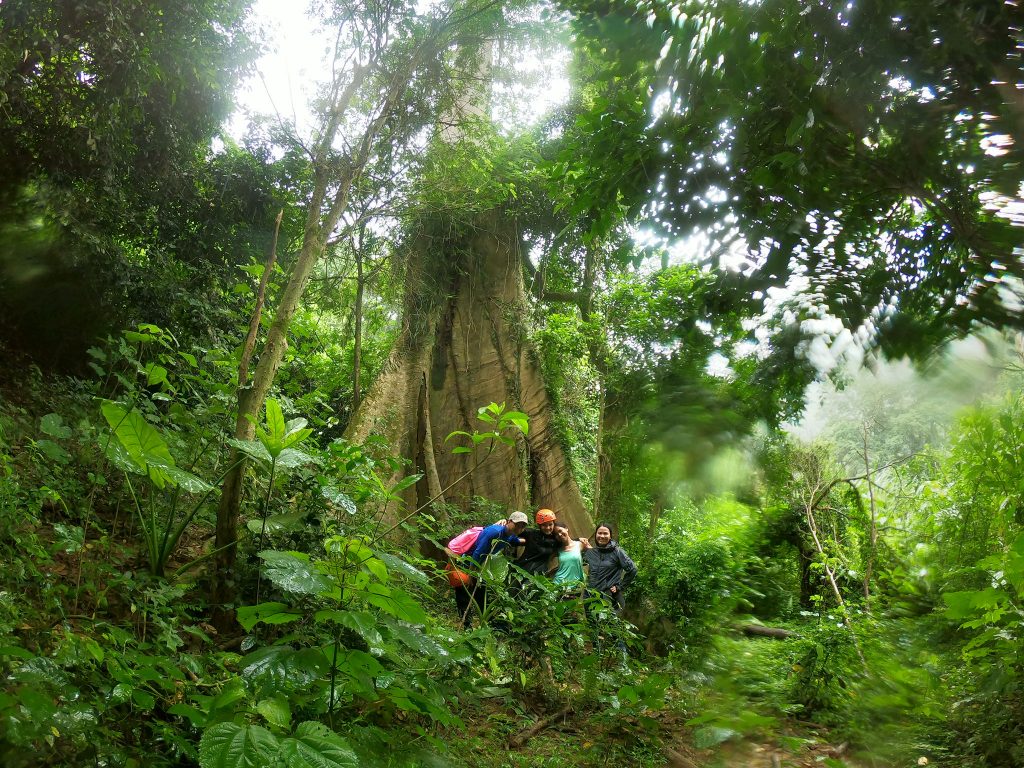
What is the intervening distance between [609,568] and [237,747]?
3721 mm

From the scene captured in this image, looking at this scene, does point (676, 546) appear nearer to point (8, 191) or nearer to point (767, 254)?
point (767, 254)

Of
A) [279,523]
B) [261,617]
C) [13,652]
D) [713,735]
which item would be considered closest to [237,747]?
[261,617]

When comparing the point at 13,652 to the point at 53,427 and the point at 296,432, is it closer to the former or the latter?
the point at 296,432

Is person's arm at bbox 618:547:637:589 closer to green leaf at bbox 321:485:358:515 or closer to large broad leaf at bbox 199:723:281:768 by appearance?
green leaf at bbox 321:485:358:515

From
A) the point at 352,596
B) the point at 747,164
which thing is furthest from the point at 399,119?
the point at 352,596

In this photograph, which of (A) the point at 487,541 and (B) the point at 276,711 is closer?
(B) the point at 276,711

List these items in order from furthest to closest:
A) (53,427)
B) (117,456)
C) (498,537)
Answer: (498,537) → (53,427) → (117,456)

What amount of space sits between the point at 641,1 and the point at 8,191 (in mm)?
7157

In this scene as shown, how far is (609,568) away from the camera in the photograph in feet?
16.1

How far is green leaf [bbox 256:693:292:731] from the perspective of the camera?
1737 millimetres

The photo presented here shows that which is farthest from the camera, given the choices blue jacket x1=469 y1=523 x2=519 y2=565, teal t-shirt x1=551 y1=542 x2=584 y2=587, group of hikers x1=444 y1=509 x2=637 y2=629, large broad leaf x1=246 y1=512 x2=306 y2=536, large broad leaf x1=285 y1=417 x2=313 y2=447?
teal t-shirt x1=551 y1=542 x2=584 y2=587

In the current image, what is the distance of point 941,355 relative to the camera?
5.16 ft

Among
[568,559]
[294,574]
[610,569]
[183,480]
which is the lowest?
[610,569]

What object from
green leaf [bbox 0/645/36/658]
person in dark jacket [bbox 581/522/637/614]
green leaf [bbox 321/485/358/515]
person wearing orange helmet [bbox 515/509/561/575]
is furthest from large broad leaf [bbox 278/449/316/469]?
person in dark jacket [bbox 581/522/637/614]
